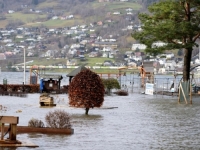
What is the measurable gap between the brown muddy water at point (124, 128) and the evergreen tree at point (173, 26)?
11.1 meters

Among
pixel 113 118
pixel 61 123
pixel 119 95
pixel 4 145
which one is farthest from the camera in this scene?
pixel 119 95

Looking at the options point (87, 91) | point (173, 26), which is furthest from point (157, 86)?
point (87, 91)

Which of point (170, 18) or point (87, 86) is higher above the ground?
point (170, 18)

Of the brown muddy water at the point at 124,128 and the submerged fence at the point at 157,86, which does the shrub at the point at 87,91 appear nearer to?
the brown muddy water at the point at 124,128

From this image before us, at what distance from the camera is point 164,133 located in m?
31.8

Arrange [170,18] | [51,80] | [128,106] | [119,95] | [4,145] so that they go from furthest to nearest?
[51,80] → [119,95] → [170,18] → [128,106] → [4,145]

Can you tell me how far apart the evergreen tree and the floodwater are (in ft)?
36.6

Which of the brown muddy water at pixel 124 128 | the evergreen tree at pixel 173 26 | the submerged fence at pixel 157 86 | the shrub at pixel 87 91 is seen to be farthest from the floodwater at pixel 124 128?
the submerged fence at pixel 157 86

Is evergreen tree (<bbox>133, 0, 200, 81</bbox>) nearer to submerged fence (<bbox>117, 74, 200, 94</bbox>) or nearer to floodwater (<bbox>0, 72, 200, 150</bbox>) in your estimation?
submerged fence (<bbox>117, 74, 200, 94</bbox>)

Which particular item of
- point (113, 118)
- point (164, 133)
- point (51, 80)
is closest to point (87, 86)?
point (113, 118)

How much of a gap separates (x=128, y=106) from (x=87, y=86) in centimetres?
995

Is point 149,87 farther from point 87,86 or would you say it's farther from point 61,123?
point 61,123

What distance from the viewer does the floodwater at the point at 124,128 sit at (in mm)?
27886

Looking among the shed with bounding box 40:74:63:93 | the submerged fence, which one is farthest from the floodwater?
the shed with bounding box 40:74:63:93
